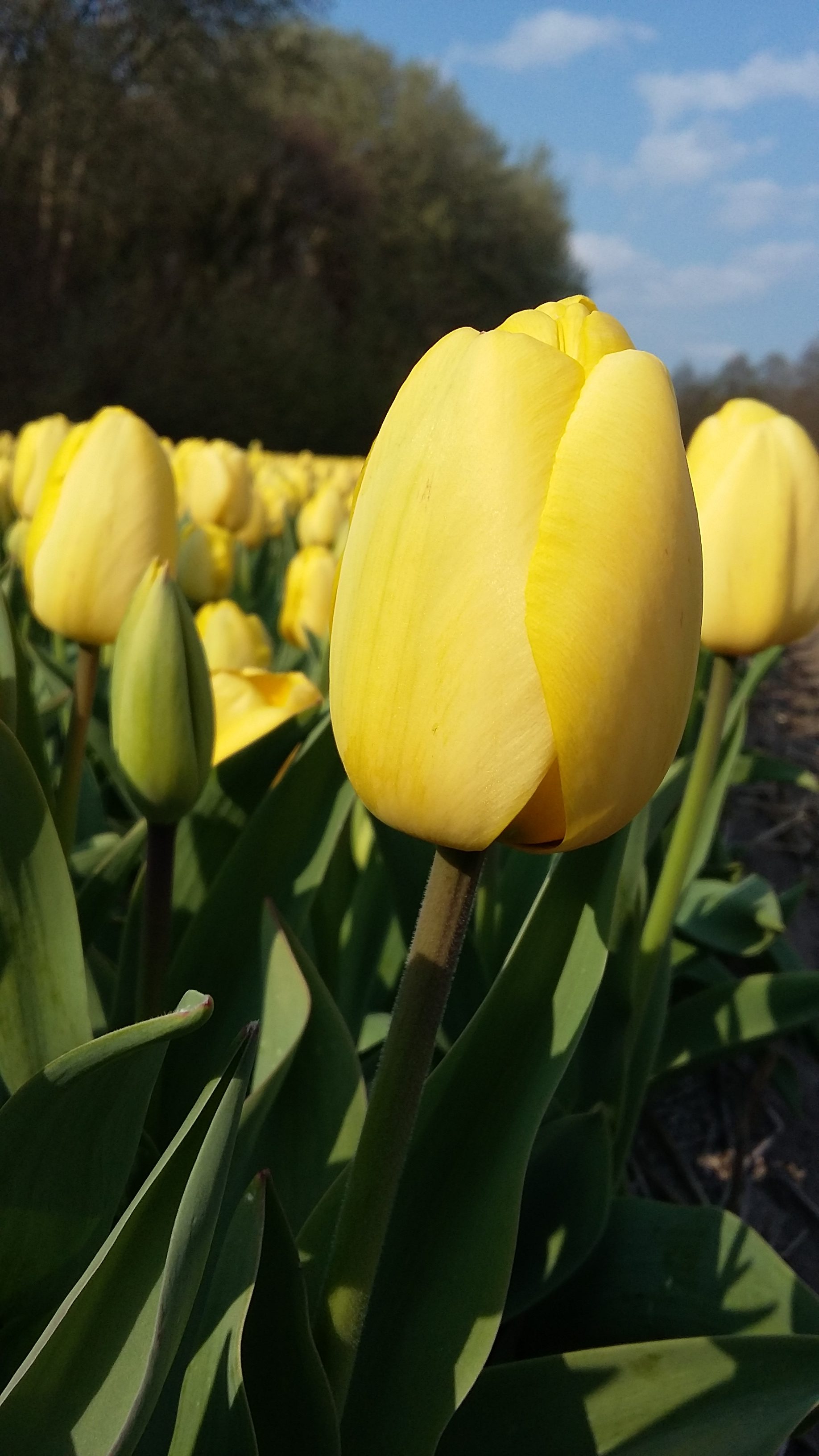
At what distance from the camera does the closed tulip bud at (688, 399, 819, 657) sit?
922 mm

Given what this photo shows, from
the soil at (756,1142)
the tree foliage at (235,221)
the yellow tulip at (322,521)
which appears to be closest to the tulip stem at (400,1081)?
the soil at (756,1142)

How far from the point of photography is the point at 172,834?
0.79 metres

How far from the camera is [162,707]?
0.74 m

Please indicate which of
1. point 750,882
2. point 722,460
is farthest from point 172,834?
point 750,882

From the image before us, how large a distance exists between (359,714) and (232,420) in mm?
15200

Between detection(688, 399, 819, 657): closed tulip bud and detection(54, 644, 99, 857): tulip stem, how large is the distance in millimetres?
526

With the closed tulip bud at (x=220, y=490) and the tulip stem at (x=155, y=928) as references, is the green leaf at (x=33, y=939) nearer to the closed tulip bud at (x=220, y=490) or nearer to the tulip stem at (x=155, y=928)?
the tulip stem at (x=155, y=928)

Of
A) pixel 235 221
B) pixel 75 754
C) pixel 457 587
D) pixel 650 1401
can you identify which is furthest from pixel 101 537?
pixel 235 221

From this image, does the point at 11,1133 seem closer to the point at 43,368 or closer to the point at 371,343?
the point at 43,368

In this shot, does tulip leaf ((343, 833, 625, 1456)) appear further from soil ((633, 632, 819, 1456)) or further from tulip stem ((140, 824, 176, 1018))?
soil ((633, 632, 819, 1456))

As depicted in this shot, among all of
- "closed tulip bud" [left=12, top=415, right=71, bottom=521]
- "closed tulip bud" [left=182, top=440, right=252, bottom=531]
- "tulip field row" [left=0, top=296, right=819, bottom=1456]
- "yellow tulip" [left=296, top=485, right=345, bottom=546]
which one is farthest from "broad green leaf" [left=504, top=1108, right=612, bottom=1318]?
"yellow tulip" [left=296, top=485, right=345, bottom=546]

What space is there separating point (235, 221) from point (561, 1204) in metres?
20.6

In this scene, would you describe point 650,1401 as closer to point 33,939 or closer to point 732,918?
point 33,939

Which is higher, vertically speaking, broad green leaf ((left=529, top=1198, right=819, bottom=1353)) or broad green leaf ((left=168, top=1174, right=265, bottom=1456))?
broad green leaf ((left=168, top=1174, right=265, bottom=1456))
